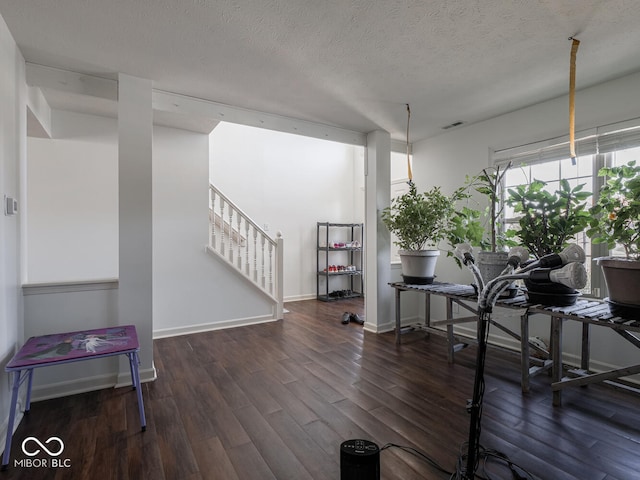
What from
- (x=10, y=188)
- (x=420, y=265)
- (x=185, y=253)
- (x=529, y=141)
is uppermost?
(x=529, y=141)

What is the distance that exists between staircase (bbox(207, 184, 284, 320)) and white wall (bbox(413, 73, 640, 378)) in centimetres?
216

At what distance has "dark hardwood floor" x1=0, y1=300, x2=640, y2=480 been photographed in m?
1.66

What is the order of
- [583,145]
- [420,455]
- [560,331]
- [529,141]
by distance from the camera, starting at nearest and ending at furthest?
[420,455] < [560,331] < [583,145] < [529,141]

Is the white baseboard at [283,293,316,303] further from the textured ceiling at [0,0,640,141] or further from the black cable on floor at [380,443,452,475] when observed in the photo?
the black cable on floor at [380,443,452,475]

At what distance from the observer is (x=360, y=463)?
130cm

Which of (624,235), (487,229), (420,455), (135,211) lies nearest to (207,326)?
(135,211)

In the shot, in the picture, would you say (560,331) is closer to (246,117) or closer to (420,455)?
(420,455)

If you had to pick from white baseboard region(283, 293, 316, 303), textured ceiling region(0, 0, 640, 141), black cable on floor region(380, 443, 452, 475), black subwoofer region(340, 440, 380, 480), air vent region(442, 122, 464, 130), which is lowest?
black cable on floor region(380, 443, 452, 475)

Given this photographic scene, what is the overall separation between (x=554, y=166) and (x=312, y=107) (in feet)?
8.16

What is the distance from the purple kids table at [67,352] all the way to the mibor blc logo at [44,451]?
0.10 meters

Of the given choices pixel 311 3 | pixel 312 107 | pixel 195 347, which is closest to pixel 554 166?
pixel 312 107

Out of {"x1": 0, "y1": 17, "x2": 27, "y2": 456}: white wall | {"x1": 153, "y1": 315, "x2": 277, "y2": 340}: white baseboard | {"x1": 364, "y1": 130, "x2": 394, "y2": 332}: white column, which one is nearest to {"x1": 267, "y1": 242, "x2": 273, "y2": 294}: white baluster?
{"x1": 153, "y1": 315, "x2": 277, "y2": 340}: white baseboard

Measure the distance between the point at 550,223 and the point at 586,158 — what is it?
112cm

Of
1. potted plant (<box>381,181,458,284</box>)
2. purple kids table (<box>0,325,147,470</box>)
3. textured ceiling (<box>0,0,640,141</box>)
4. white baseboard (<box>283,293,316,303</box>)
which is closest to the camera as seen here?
purple kids table (<box>0,325,147,470</box>)
